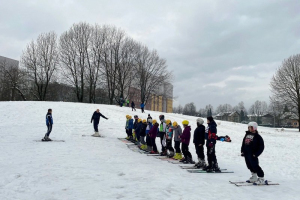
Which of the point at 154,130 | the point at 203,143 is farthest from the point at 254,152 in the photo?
the point at 154,130

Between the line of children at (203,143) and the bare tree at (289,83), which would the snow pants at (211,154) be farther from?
the bare tree at (289,83)

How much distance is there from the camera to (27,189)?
20.1 ft

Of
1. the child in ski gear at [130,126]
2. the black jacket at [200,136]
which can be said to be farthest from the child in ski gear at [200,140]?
the child in ski gear at [130,126]

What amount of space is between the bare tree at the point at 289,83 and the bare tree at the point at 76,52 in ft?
124

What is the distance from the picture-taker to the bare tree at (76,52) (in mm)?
47156

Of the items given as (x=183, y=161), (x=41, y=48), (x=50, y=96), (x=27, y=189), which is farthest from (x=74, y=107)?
(x=50, y=96)

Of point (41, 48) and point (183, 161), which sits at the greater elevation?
point (41, 48)

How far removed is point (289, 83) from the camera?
47.1 metres

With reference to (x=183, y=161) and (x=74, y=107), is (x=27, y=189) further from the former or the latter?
(x=74, y=107)

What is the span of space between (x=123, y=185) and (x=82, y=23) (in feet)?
150

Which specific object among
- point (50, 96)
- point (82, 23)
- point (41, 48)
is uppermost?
point (82, 23)

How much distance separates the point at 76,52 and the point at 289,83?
41.7 meters

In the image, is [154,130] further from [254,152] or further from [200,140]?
[254,152]

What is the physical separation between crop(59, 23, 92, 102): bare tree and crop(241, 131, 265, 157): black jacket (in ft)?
143
